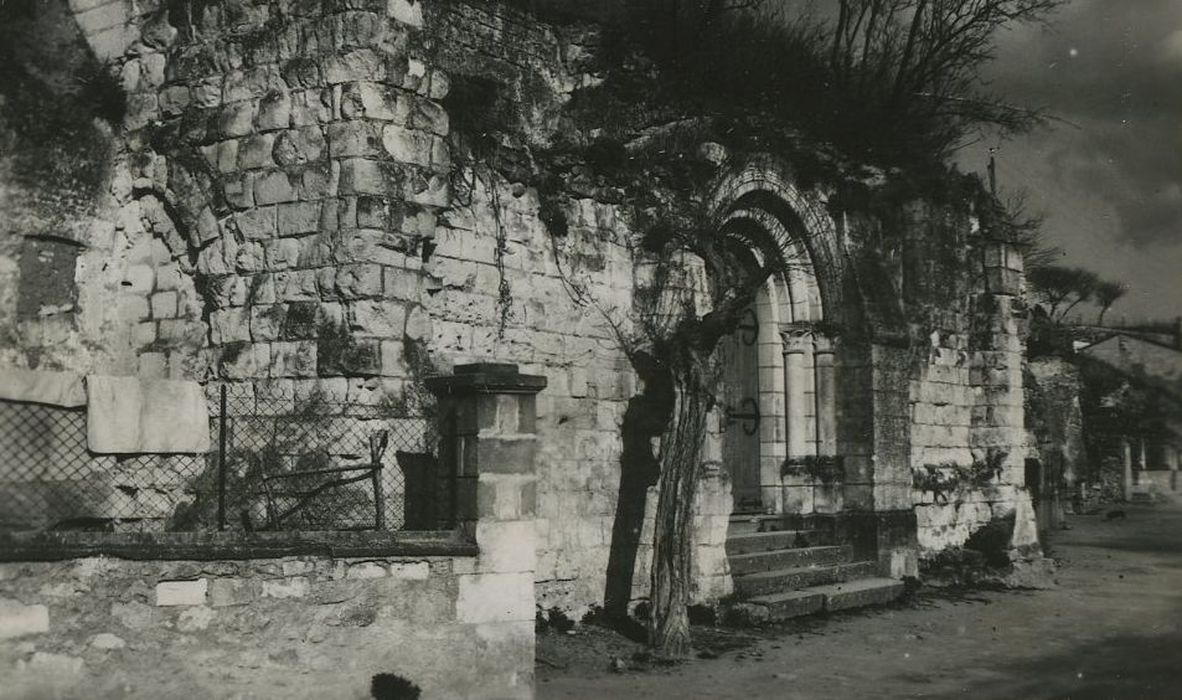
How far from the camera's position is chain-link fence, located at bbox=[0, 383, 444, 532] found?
756 cm

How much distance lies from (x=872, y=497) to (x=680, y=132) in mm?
4911

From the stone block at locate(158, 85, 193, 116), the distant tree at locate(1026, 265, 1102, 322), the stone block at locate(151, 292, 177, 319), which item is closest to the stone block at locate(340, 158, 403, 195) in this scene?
the stone block at locate(158, 85, 193, 116)

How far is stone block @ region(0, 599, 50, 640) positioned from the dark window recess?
3.89m

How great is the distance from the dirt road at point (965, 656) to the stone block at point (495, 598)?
0.74 m

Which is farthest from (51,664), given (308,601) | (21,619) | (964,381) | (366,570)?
(964,381)

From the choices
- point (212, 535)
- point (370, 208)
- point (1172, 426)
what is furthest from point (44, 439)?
point (1172, 426)

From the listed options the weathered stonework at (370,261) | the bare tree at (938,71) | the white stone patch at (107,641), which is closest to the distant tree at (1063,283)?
the bare tree at (938,71)

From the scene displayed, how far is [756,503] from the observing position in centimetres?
1366

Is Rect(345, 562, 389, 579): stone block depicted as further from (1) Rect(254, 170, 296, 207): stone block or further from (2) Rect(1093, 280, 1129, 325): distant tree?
(2) Rect(1093, 280, 1129, 325): distant tree

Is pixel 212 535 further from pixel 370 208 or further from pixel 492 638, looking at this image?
pixel 370 208

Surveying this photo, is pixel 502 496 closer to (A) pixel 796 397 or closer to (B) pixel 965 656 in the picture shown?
(B) pixel 965 656

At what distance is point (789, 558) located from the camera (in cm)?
1227

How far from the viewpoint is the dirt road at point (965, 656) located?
26.7ft

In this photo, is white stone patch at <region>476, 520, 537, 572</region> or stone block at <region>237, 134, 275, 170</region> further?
stone block at <region>237, 134, 275, 170</region>
